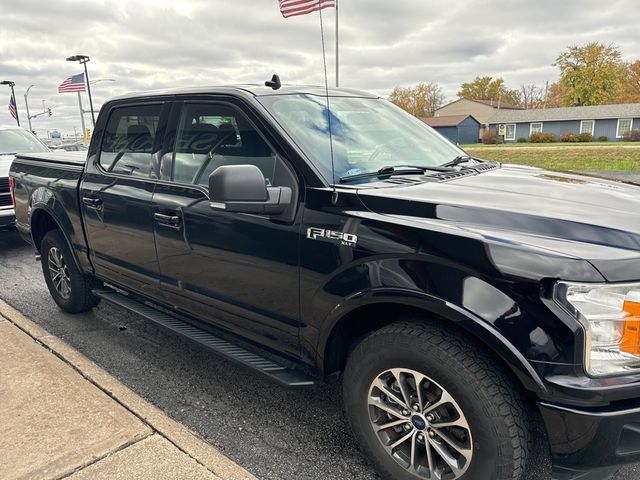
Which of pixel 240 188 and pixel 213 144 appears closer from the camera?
pixel 240 188

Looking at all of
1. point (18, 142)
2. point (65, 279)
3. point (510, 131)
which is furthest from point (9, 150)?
point (510, 131)

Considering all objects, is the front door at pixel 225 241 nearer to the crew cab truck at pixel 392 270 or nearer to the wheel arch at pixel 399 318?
the crew cab truck at pixel 392 270

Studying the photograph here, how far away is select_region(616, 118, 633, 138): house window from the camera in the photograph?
195ft

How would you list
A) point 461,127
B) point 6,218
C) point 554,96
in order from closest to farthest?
point 6,218 → point 461,127 → point 554,96

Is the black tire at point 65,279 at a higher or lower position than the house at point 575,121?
lower

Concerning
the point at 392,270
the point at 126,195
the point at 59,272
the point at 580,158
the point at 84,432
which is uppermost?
the point at 126,195

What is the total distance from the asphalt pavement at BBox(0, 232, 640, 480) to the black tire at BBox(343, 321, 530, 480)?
30 centimetres

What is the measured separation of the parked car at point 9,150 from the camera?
24.3 feet

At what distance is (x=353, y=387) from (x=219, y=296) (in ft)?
3.40

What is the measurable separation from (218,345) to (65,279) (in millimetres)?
2373

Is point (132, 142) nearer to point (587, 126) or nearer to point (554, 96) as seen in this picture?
point (587, 126)

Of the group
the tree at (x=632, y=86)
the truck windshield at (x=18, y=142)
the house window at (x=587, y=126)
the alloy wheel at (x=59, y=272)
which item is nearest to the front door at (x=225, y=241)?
Answer: the alloy wheel at (x=59, y=272)

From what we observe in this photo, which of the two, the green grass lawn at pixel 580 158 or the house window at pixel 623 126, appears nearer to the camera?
the green grass lawn at pixel 580 158

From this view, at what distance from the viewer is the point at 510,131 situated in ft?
228
